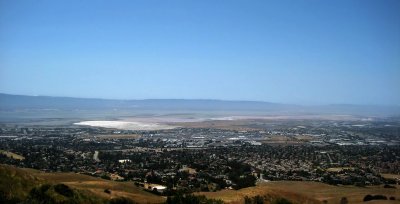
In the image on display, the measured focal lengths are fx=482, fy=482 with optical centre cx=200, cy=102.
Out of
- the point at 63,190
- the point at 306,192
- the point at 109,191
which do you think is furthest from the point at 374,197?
the point at 63,190

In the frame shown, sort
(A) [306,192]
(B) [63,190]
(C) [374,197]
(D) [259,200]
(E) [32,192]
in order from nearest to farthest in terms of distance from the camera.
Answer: (E) [32,192] → (B) [63,190] → (D) [259,200] → (C) [374,197] → (A) [306,192]

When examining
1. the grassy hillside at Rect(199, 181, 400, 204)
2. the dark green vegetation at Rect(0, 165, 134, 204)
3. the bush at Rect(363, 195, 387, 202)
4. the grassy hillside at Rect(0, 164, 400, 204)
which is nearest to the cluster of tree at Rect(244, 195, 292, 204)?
the grassy hillside at Rect(0, 164, 400, 204)

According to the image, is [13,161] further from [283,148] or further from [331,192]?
[283,148]

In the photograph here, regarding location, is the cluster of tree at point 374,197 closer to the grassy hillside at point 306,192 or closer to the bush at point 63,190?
the grassy hillside at point 306,192

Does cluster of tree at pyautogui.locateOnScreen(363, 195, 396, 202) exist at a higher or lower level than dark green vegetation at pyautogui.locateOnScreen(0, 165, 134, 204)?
lower

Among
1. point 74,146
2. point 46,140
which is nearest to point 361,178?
point 74,146

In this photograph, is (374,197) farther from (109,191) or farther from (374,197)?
(109,191)

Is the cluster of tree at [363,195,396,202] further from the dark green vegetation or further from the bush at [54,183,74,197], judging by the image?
the bush at [54,183,74,197]

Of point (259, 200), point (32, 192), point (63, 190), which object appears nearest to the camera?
point (32, 192)

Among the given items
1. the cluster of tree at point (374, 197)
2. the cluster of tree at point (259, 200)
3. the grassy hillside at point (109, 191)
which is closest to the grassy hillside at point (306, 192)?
the grassy hillside at point (109, 191)

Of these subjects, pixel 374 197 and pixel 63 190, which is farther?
pixel 374 197

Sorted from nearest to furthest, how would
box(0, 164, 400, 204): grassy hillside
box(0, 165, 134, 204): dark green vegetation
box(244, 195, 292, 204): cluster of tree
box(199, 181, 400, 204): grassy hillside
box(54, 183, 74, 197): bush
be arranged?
box(0, 165, 134, 204): dark green vegetation, box(0, 164, 400, 204): grassy hillside, box(54, 183, 74, 197): bush, box(244, 195, 292, 204): cluster of tree, box(199, 181, 400, 204): grassy hillside
